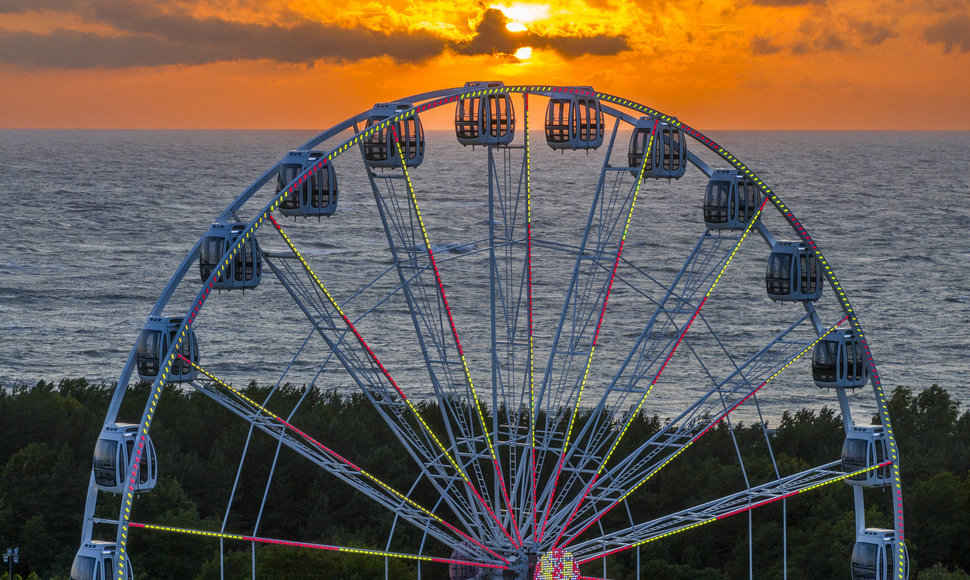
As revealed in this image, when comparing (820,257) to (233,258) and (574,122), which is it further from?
(233,258)

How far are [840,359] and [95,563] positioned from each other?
28.5 meters

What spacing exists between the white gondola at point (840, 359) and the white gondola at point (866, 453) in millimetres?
1892

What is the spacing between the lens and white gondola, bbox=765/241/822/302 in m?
55.7

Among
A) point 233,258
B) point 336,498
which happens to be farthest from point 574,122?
point 336,498

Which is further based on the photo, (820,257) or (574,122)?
(574,122)

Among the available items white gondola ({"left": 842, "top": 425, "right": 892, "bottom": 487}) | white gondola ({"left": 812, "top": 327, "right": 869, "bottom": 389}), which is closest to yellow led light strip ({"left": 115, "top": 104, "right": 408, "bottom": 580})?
white gondola ({"left": 812, "top": 327, "right": 869, "bottom": 389})

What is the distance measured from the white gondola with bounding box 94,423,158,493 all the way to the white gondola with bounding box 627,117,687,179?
21.2 m

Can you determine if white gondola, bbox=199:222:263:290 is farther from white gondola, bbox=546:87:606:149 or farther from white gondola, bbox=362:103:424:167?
white gondola, bbox=546:87:606:149

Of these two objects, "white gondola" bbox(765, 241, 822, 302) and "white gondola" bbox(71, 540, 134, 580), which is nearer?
"white gondola" bbox(71, 540, 134, 580)

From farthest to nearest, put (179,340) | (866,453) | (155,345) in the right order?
(866,453) → (155,345) → (179,340)

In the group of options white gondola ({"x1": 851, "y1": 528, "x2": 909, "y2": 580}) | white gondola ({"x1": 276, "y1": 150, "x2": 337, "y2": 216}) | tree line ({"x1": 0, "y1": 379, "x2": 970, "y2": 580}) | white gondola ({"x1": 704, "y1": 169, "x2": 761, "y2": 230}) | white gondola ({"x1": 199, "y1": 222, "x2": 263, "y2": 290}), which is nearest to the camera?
white gondola ({"x1": 199, "y1": 222, "x2": 263, "y2": 290})

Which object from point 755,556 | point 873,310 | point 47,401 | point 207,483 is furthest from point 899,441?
point 873,310

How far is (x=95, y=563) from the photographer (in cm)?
4706

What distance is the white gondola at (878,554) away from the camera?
5556cm
